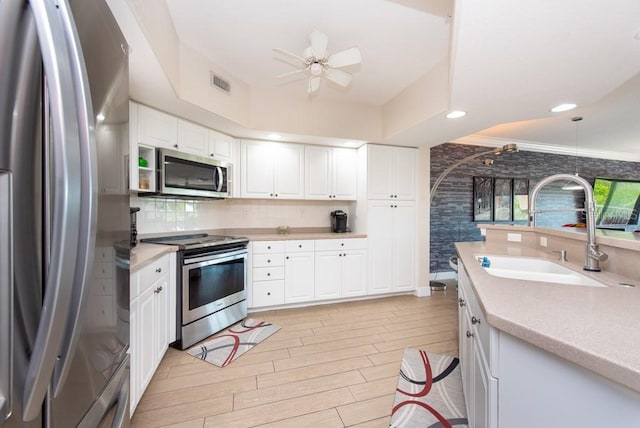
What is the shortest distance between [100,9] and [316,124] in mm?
2700

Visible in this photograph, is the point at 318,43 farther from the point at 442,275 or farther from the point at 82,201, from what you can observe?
the point at 442,275

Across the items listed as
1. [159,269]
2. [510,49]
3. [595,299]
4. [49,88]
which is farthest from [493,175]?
[49,88]

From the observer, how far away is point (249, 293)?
3.13 meters

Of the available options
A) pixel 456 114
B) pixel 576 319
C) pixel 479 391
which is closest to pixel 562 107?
pixel 456 114

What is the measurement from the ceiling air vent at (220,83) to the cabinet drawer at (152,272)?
1.69 metres

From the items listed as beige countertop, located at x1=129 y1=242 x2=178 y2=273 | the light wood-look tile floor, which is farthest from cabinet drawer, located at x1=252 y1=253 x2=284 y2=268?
beige countertop, located at x1=129 y1=242 x2=178 y2=273

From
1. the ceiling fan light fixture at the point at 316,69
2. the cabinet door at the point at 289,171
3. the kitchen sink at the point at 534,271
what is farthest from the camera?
the cabinet door at the point at 289,171

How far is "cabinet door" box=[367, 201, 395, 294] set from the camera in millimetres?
3637

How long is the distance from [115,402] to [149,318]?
1071 millimetres

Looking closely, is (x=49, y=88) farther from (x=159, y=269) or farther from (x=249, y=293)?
(x=249, y=293)

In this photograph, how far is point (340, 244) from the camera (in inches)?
138

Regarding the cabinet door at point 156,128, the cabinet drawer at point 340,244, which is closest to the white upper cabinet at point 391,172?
the cabinet drawer at point 340,244

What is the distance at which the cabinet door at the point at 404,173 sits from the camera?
12.2 feet

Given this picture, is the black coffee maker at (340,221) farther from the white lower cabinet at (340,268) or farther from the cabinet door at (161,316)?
the cabinet door at (161,316)
